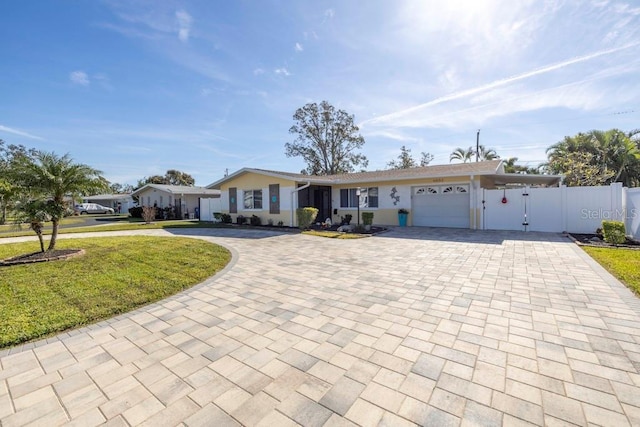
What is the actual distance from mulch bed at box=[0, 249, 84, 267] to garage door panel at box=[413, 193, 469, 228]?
13.7 m

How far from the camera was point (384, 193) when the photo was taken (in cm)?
1574

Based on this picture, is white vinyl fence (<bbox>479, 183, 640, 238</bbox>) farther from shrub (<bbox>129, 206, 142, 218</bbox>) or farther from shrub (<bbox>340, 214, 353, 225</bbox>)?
shrub (<bbox>129, 206, 142, 218</bbox>)

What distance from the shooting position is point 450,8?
7457 millimetres

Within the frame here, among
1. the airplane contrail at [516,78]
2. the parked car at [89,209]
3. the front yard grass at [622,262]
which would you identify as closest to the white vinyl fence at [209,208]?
the airplane contrail at [516,78]

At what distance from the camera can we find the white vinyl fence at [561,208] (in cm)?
1008

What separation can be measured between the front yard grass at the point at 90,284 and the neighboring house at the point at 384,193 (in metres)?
7.69

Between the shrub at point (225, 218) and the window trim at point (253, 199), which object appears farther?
the shrub at point (225, 218)

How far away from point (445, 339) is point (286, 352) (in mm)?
1690

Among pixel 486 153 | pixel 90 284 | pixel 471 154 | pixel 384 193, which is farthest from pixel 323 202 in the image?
pixel 486 153

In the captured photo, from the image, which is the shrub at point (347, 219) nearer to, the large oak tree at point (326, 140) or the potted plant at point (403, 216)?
the potted plant at point (403, 216)

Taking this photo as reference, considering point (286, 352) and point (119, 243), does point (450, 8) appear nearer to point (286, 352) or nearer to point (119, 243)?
point (286, 352)

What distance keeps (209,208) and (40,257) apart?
A: 14.2 metres

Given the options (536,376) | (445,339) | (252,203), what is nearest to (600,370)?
(536,376)

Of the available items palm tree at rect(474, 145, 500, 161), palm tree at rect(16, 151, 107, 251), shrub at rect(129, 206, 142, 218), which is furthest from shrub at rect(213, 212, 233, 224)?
palm tree at rect(474, 145, 500, 161)
